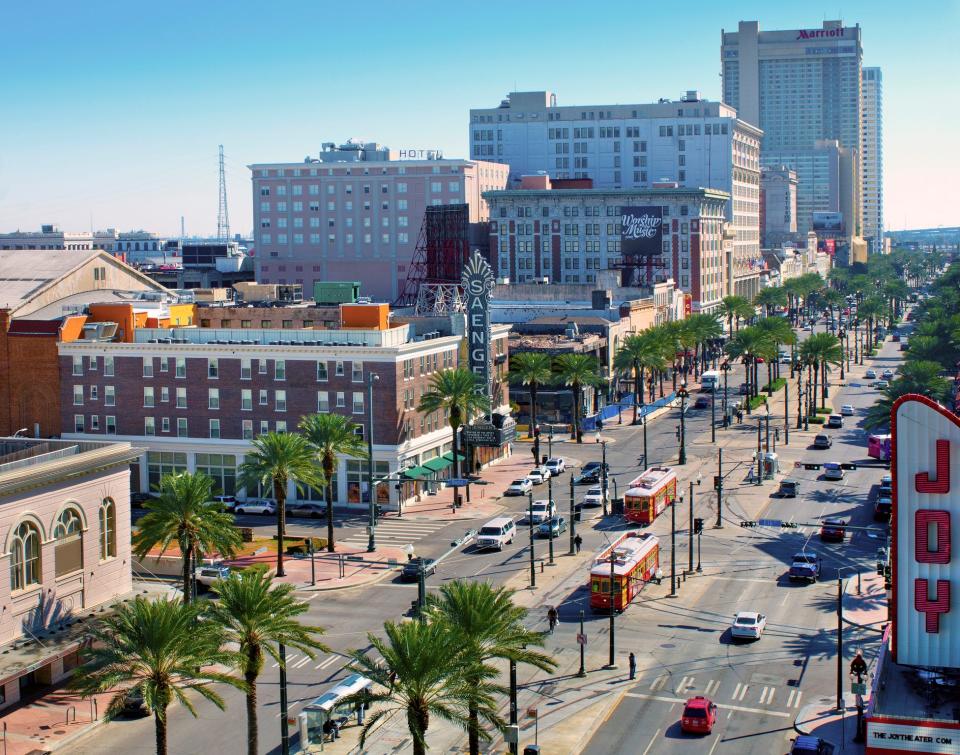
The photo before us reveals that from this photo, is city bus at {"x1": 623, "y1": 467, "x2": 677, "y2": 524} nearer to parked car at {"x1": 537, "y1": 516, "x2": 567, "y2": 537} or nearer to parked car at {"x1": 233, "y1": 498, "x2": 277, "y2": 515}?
parked car at {"x1": 537, "y1": 516, "x2": 567, "y2": 537}

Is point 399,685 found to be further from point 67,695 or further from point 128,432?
point 128,432

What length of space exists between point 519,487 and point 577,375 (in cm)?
2640

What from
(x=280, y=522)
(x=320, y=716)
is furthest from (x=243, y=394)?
(x=320, y=716)

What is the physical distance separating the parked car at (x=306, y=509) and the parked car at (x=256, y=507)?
1448 mm

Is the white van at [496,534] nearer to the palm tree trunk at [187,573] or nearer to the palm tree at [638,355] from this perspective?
the palm tree trunk at [187,573]

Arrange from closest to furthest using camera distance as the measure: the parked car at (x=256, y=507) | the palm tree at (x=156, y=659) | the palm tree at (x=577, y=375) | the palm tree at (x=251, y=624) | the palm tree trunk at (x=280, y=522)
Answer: the palm tree at (x=156, y=659) → the palm tree at (x=251, y=624) → the palm tree trunk at (x=280, y=522) → the parked car at (x=256, y=507) → the palm tree at (x=577, y=375)

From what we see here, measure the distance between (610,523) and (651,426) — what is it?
5315 centimetres

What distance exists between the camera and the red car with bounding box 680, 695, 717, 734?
2258 inches

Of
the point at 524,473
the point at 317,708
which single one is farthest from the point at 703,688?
A: the point at 524,473

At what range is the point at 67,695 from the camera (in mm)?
63844

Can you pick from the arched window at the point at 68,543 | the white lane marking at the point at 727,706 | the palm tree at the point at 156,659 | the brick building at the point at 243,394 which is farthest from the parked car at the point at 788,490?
the palm tree at the point at 156,659

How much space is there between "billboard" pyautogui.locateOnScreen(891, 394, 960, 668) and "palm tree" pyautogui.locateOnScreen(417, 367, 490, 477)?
56010 mm

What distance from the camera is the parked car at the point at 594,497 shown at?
107 meters

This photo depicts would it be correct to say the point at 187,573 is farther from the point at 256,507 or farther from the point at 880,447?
the point at 880,447
